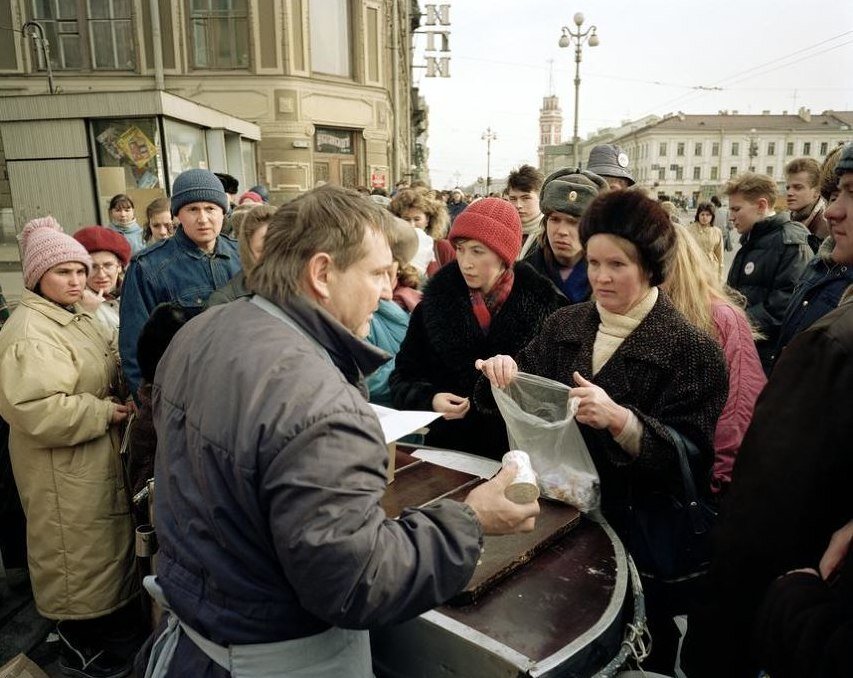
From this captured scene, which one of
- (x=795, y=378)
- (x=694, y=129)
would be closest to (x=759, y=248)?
(x=795, y=378)

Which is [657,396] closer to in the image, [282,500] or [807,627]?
[807,627]

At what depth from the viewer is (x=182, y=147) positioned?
365 inches

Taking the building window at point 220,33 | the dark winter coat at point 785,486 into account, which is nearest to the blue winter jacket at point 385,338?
the dark winter coat at point 785,486

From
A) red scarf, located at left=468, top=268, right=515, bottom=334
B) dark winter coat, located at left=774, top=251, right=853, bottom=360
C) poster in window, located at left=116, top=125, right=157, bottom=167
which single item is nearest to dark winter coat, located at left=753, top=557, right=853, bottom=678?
red scarf, located at left=468, top=268, right=515, bottom=334

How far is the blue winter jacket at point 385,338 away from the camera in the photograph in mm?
3258

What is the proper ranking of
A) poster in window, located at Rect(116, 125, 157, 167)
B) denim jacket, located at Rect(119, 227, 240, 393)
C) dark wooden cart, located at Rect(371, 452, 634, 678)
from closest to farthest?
dark wooden cart, located at Rect(371, 452, 634, 678), denim jacket, located at Rect(119, 227, 240, 393), poster in window, located at Rect(116, 125, 157, 167)

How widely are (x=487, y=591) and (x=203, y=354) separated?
961 millimetres

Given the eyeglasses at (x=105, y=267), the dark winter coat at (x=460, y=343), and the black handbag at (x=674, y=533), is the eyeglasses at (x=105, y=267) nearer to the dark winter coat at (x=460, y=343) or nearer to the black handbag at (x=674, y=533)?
the dark winter coat at (x=460, y=343)

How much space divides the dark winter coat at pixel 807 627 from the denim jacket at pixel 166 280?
277 centimetres

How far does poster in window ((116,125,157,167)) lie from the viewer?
820 centimetres

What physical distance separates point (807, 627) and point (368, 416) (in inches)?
34.1

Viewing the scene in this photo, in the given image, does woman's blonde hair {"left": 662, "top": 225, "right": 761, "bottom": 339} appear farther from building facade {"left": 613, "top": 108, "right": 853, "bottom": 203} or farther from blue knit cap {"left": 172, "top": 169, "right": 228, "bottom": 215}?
building facade {"left": 613, "top": 108, "right": 853, "bottom": 203}

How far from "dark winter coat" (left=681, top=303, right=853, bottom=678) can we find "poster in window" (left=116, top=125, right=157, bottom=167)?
28.5ft

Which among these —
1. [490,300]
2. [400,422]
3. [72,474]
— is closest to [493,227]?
[490,300]
